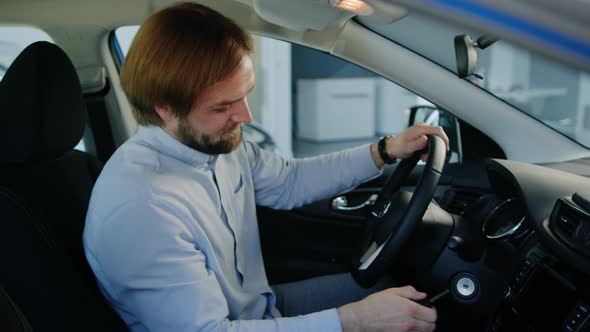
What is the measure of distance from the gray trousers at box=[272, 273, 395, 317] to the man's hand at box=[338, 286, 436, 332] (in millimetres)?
443

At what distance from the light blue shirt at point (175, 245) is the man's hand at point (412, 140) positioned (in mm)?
446

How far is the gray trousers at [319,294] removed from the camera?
158 centimetres

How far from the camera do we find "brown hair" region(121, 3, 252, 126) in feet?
3.88

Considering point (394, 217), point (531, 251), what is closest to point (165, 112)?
point (394, 217)

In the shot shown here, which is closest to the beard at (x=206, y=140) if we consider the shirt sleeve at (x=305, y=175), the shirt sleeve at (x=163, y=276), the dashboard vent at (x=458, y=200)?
the shirt sleeve at (x=163, y=276)

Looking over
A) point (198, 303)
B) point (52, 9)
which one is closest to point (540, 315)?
point (198, 303)

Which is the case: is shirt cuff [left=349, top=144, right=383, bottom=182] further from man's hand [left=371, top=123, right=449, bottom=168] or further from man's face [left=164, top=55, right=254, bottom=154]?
man's face [left=164, top=55, right=254, bottom=154]

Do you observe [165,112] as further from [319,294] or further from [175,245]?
[319,294]

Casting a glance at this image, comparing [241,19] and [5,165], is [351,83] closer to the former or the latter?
[241,19]

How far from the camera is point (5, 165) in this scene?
120 cm

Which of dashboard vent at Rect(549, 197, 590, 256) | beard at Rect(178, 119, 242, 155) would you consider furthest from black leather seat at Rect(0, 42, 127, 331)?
dashboard vent at Rect(549, 197, 590, 256)

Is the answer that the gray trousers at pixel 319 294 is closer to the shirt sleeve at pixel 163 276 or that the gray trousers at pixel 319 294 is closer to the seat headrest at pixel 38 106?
the shirt sleeve at pixel 163 276

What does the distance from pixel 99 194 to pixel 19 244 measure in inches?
6.9

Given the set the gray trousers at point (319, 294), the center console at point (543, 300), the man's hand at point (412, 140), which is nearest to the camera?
the center console at point (543, 300)
